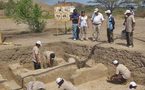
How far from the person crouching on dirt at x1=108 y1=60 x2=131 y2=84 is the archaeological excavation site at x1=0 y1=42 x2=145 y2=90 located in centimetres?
26

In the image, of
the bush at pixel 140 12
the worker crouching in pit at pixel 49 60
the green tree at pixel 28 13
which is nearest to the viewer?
the worker crouching in pit at pixel 49 60

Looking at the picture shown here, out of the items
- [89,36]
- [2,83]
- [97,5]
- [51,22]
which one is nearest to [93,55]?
[89,36]

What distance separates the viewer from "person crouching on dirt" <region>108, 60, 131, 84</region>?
1535 cm

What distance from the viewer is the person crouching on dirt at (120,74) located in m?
15.4

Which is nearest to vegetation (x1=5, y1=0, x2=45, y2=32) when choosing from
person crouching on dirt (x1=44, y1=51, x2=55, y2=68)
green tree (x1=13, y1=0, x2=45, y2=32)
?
green tree (x1=13, y1=0, x2=45, y2=32)

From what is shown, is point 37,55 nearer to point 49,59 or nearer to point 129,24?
point 49,59

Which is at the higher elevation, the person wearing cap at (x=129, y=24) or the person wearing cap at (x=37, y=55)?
the person wearing cap at (x=129, y=24)

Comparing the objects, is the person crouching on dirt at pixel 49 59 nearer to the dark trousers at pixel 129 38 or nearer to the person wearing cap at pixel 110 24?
the person wearing cap at pixel 110 24

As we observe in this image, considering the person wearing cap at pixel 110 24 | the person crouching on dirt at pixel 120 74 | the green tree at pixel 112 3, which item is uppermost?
the green tree at pixel 112 3

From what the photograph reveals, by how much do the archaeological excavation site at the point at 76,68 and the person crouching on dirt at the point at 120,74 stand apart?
26 centimetres

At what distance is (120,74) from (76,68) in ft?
7.12

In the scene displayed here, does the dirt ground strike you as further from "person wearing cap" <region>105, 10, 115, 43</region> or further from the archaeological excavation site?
"person wearing cap" <region>105, 10, 115, 43</region>

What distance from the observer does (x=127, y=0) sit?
3459 centimetres

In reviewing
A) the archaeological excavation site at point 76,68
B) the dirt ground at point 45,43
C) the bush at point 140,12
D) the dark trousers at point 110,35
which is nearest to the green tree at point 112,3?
the bush at point 140,12
